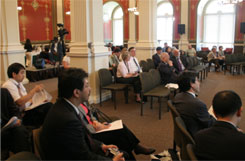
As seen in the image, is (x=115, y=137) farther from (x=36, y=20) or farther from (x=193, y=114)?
(x=36, y=20)

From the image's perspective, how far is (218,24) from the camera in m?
14.0

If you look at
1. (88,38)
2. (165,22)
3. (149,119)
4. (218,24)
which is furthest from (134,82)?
(165,22)

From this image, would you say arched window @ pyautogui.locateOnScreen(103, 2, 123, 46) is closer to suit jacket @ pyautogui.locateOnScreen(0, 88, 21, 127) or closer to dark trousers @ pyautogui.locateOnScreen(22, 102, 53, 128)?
dark trousers @ pyautogui.locateOnScreen(22, 102, 53, 128)

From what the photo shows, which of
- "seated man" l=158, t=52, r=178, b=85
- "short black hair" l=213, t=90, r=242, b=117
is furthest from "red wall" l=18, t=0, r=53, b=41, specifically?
"short black hair" l=213, t=90, r=242, b=117

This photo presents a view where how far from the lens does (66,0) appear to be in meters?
17.0

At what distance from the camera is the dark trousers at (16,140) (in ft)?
8.45

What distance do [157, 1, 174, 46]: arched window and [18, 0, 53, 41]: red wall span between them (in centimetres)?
760

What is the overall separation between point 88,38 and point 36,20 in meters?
11.8

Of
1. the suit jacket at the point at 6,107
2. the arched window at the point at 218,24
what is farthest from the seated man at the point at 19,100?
the arched window at the point at 218,24

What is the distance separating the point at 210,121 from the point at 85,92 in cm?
149

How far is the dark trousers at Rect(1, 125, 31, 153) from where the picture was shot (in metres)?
2.58

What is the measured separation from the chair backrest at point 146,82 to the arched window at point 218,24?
10115 mm

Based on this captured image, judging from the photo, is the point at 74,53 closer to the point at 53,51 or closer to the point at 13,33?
the point at 13,33

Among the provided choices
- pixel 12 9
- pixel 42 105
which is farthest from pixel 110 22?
pixel 42 105
